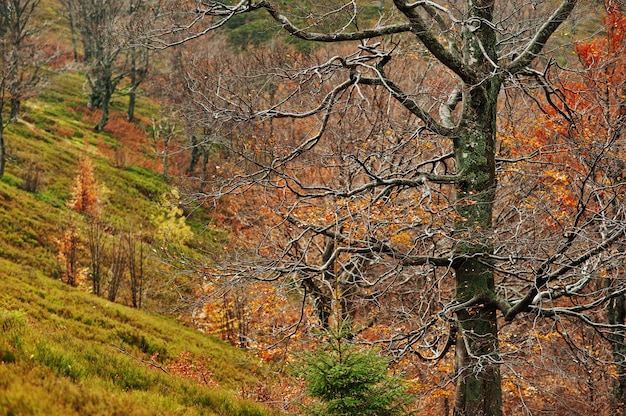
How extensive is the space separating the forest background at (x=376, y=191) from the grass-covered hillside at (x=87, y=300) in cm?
18

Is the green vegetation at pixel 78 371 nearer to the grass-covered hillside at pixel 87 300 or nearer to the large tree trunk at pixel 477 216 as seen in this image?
the grass-covered hillside at pixel 87 300

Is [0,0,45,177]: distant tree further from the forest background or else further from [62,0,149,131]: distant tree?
[62,0,149,131]: distant tree

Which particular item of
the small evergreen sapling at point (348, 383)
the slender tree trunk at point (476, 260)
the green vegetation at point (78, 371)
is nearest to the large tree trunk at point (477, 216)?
the slender tree trunk at point (476, 260)

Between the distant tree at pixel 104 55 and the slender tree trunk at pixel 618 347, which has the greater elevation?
the distant tree at pixel 104 55

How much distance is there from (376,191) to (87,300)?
678 centimetres

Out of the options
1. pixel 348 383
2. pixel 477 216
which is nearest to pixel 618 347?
pixel 477 216

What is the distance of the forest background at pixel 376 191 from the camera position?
227 inches

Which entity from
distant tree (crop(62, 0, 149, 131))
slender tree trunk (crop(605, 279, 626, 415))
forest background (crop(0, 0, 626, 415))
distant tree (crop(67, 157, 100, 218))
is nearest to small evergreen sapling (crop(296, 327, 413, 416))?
forest background (crop(0, 0, 626, 415))

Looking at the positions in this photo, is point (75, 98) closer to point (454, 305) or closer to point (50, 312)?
point (50, 312)

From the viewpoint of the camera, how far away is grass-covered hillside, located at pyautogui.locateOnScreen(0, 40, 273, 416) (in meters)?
3.75

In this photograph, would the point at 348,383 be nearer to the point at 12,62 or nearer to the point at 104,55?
the point at 12,62

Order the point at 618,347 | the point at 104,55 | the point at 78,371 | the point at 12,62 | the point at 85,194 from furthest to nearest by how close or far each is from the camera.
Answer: the point at 104,55 → the point at 12,62 → the point at 85,194 → the point at 618,347 → the point at 78,371

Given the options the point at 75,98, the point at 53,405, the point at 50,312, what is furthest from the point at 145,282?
the point at 75,98

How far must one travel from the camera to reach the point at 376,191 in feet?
34.4
